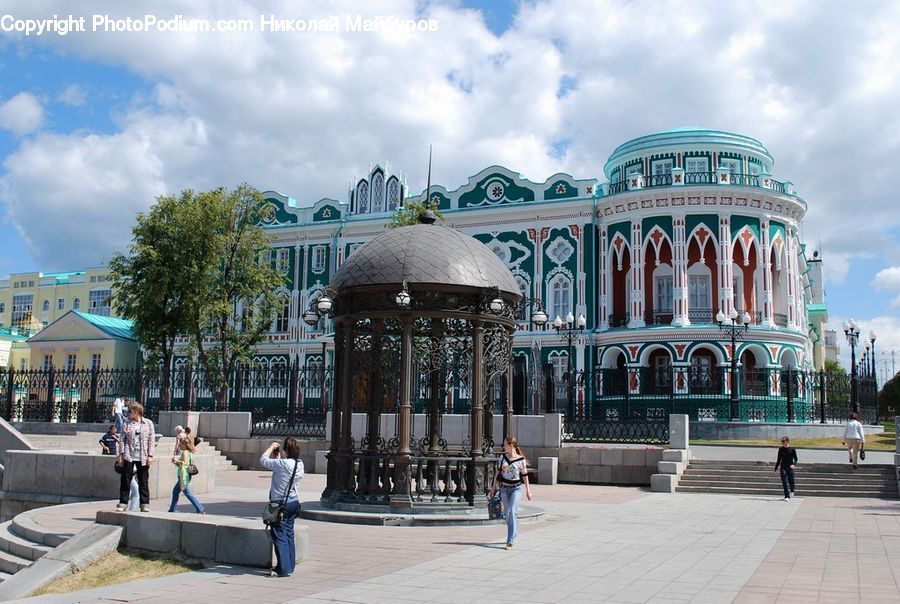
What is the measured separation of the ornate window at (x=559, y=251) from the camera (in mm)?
45500

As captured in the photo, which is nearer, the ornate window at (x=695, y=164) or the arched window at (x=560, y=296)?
the ornate window at (x=695, y=164)

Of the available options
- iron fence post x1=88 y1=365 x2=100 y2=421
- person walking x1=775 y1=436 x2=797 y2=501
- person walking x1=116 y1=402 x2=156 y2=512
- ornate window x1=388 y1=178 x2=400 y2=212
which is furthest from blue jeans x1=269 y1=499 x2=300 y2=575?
ornate window x1=388 y1=178 x2=400 y2=212

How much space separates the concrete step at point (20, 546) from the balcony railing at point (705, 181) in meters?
35.5

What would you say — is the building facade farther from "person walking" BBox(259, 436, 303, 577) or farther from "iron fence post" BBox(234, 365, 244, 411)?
"person walking" BBox(259, 436, 303, 577)

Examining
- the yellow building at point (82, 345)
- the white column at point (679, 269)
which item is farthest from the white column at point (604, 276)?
the yellow building at point (82, 345)

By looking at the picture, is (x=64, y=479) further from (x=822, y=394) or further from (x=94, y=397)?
(x=822, y=394)

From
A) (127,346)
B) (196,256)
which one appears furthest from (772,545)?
(127,346)

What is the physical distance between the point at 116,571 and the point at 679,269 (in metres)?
35.5

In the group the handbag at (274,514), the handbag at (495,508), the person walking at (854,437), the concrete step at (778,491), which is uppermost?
the person walking at (854,437)

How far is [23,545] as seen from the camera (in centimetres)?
1150

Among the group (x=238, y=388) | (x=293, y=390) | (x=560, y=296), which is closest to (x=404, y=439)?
(x=293, y=390)

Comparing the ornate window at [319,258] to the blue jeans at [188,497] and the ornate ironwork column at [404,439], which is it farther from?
the ornate ironwork column at [404,439]

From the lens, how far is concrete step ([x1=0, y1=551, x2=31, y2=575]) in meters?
11.1

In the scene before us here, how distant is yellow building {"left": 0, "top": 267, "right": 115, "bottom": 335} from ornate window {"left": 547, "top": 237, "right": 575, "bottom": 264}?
135ft
